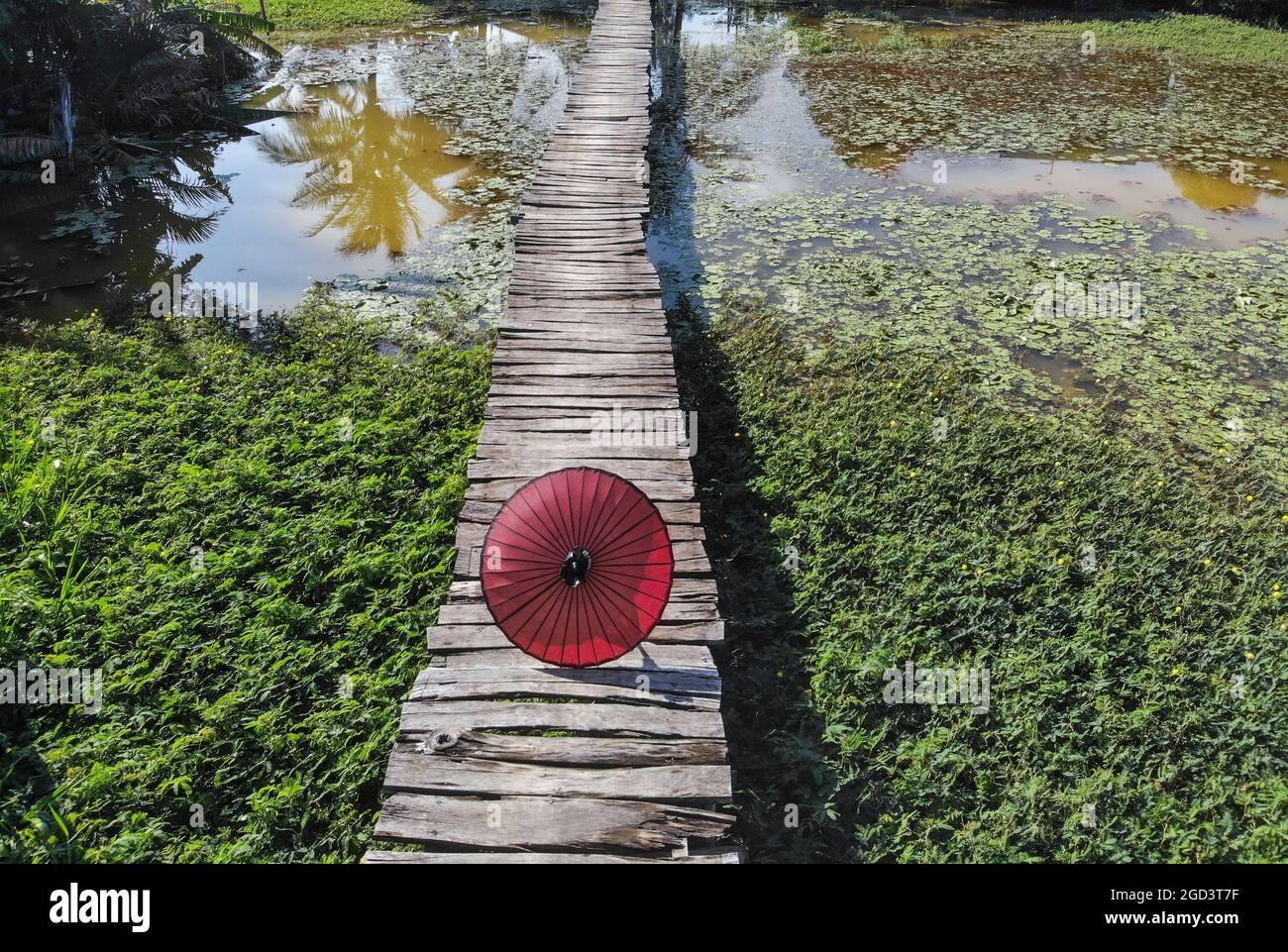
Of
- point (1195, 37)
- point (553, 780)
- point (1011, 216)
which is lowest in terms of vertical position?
point (553, 780)

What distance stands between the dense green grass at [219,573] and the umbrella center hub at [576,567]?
4.35ft

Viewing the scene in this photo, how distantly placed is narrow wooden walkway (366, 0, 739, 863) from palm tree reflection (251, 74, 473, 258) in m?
3.50

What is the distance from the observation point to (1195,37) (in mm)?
15805

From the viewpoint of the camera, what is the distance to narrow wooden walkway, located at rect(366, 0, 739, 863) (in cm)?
282

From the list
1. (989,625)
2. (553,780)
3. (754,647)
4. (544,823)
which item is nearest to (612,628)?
(553,780)

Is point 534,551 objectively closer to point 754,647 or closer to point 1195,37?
point 754,647

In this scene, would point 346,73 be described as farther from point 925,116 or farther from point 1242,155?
point 1242,155

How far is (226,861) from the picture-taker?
3107 millimetres

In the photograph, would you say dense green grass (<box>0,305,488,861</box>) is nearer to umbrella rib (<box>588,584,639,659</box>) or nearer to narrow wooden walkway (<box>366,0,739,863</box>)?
narrow wooden walkway (<box>366,0,739,863</box>)

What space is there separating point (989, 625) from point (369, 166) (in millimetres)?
8796

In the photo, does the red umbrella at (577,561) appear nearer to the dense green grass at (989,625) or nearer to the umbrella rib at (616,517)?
the umbrella rib at (616,517)

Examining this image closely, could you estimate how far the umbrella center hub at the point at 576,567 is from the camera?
3.04 m

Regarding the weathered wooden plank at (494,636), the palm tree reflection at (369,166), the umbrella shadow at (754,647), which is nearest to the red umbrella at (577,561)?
the weathered wooden plank at (494,636)
